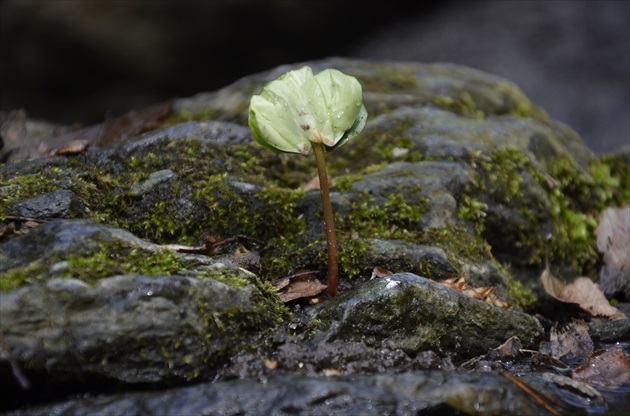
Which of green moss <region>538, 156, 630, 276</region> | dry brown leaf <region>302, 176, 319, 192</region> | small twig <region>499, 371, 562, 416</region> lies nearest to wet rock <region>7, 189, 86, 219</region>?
dry brown leaf <region>302, 176, 319, 192</region>

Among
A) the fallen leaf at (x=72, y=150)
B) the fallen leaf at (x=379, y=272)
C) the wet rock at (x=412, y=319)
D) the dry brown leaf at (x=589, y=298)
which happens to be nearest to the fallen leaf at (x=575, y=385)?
the wet rock at (x=412, y=319)

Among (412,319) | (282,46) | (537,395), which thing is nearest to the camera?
(537,395)

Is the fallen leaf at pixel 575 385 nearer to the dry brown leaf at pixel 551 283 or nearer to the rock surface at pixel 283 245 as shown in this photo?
the rock surface at pixel 283 245

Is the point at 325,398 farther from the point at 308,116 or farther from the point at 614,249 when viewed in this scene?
the point at 614,249

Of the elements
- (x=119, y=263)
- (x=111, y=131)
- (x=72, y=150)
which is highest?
(x=111, y=131)

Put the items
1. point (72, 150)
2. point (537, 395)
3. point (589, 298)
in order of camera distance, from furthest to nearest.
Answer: point (589, 298) → point (72, 150) → point (537, 395)

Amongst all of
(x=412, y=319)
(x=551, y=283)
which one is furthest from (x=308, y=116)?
(x=551, y=283)

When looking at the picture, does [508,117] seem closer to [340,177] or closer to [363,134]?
[363,134]

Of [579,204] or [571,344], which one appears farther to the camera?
[579,204]
